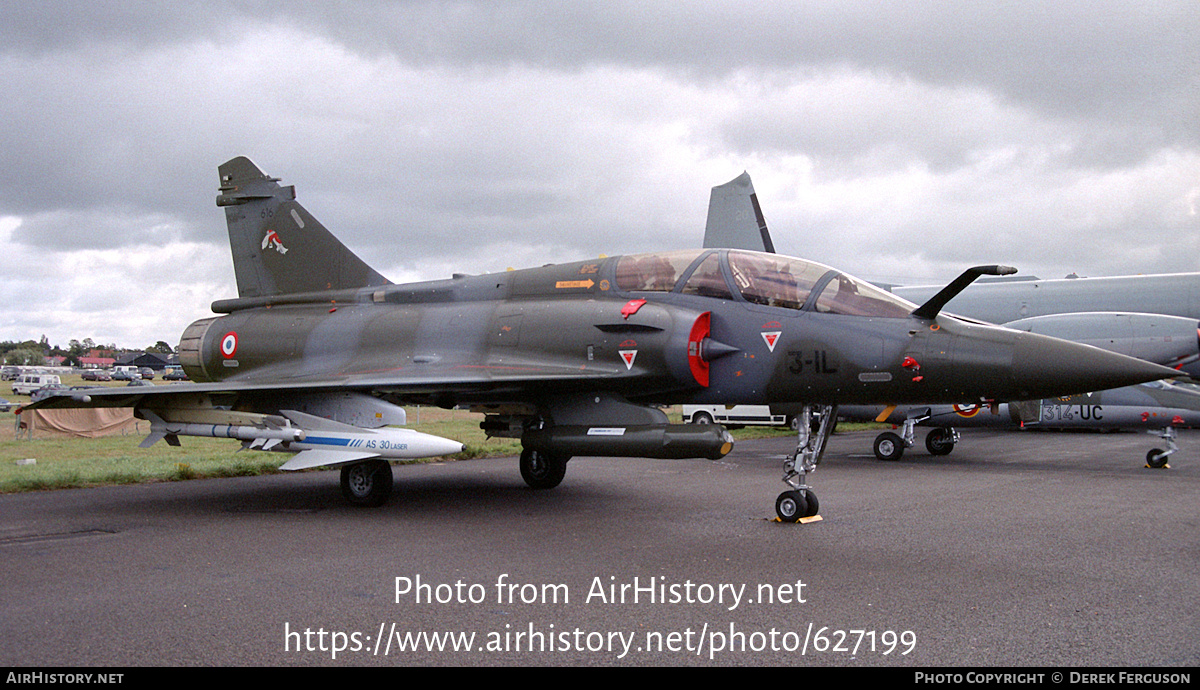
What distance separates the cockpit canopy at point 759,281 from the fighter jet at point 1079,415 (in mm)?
6068

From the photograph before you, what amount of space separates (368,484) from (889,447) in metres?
10.2

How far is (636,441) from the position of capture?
7793 mm

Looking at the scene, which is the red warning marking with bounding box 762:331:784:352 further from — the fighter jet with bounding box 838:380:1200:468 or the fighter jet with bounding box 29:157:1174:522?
the fighter jet with bounding box 838:380:1200:468

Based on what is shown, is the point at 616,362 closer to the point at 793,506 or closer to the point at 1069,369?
the point at 793,506

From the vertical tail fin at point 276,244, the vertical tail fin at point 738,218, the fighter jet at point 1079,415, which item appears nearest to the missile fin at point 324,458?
the vertical tail fin at point 276,244

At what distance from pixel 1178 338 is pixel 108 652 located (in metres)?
20.0

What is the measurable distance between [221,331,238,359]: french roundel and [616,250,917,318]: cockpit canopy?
5516 mm

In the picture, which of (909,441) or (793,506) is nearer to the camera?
(793,506)

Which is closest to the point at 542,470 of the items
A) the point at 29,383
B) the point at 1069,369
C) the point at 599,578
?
the point at 599,578

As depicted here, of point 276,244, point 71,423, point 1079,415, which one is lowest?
point 1079,415

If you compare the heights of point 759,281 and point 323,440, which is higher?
point 759,281

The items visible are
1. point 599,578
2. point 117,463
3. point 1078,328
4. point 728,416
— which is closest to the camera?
point 599,578

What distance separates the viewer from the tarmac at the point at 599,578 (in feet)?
13.3
